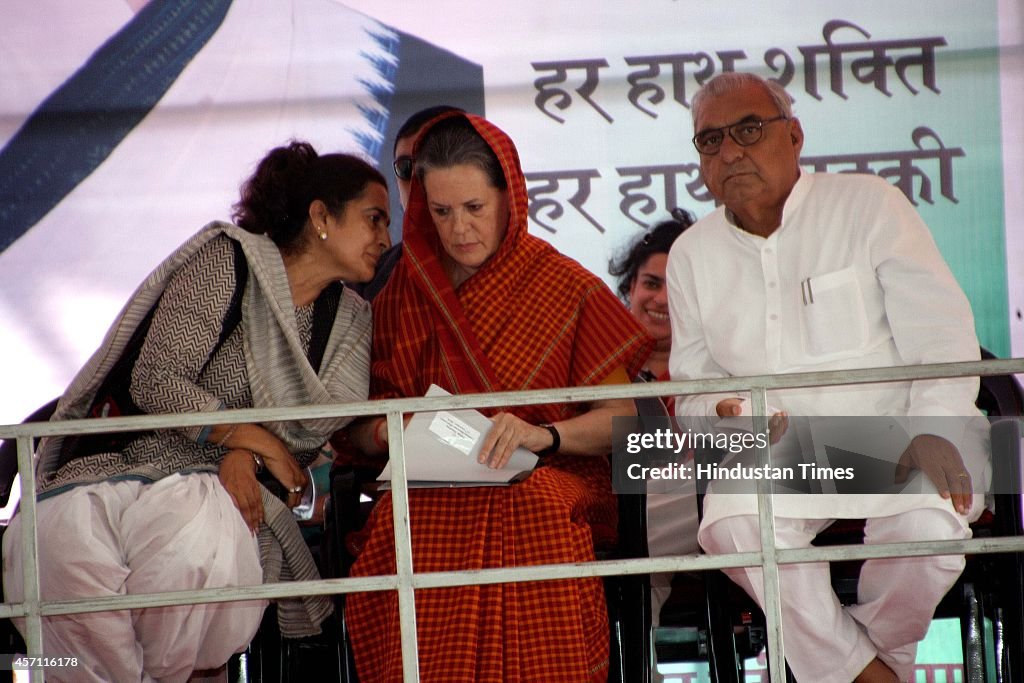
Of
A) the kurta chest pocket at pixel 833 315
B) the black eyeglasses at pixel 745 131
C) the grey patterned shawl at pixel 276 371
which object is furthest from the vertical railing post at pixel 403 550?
the black eyeglasses at pixel 745 131

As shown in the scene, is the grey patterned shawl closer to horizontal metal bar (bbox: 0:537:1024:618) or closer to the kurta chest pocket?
horizontal metal bar (bbox: 0:537:1024:618)

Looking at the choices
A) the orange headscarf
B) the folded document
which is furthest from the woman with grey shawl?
the folded document

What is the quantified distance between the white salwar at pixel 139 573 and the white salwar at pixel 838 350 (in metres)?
1.03

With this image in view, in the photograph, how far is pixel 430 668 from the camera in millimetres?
2543

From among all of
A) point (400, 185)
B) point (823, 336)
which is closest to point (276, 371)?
point (400, 185)

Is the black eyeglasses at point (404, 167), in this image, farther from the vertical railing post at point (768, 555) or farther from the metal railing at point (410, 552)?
the vertical railing post at point (768, 555)

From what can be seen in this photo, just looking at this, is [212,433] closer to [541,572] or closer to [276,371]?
[276,371]

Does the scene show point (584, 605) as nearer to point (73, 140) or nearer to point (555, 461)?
point (555, 461)

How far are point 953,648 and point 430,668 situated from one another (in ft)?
7.17

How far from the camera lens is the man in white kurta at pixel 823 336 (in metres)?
2.49

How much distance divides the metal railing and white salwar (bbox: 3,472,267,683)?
0.38 meters

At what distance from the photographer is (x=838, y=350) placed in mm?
2867

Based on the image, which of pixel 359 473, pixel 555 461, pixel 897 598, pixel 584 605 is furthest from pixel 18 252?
pixel 897 598

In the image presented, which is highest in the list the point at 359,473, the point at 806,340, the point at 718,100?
the point at 718,100
